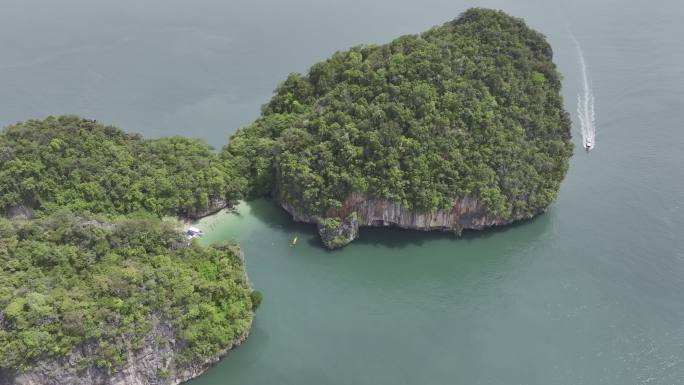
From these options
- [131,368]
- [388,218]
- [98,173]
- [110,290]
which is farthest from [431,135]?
[131,368]

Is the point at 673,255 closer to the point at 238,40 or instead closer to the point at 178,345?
the point at 178,345

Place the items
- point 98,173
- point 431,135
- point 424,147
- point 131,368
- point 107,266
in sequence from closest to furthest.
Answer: point 131,368 → point 107,266 → point 98,173 → point 424,147 → point 431,135

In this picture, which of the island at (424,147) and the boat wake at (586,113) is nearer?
the island at (424,147)

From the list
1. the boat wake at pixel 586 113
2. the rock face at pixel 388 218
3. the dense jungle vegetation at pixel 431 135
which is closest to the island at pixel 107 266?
the dense jungle vegetation at pixel 431 135

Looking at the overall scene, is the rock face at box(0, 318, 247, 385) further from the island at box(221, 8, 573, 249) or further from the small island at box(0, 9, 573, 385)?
the island at box(221, 8, 573, 249)

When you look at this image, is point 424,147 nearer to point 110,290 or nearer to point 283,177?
point 283,177

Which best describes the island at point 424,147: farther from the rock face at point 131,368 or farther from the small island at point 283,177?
the rock face at point 131,368
